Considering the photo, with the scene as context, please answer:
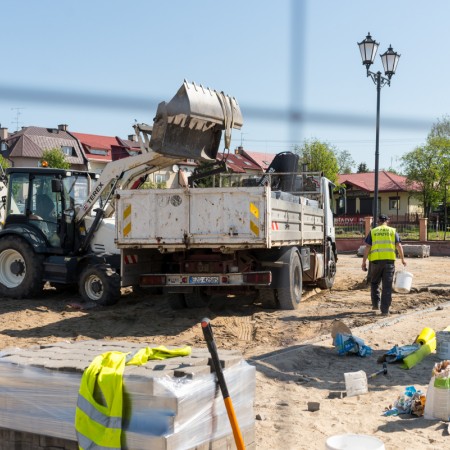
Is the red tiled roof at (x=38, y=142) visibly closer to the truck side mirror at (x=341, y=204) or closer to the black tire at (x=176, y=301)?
the truck side mirror at (x=341, y=204)

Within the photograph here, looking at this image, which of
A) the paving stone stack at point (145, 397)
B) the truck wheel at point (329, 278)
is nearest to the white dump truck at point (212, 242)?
the truck wheel at point (329, 278)

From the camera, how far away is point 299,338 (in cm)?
941

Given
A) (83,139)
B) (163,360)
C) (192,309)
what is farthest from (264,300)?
(83,139)

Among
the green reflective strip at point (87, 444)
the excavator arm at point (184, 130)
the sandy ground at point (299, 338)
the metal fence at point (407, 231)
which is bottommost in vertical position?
the sandy ground at point (299, 338)

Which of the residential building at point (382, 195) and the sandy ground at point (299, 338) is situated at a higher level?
the residential building at point (382, 195)

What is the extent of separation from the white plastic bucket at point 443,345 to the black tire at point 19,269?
7.63 m

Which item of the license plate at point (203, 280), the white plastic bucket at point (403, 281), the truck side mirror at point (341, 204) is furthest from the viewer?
the truck side mirror at point (341, 204)

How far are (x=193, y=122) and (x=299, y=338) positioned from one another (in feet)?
12.0

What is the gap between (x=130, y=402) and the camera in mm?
3984

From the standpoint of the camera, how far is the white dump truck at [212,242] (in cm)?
973

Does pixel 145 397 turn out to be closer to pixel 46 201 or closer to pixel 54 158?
pixel 46 201

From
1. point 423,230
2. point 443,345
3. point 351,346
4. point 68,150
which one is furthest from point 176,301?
point 68,150

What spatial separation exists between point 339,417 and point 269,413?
58 centimetres

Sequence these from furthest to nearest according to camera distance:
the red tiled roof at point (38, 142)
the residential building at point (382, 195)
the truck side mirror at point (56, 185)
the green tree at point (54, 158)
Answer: the residential building at point (382, 195)
the green tree at point (54, 158)
the red tiled roof at point (38, 142)
the truck side mirror at point (56, 185)
